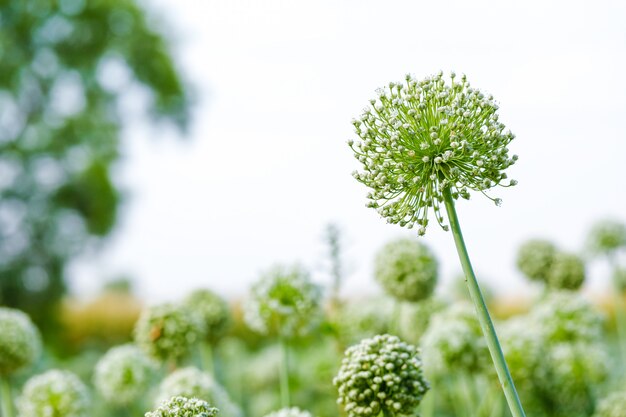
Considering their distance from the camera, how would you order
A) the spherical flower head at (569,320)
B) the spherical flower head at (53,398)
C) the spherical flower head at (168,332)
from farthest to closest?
the spherical flower head at (569,320) < the spherical flower head at (168,332) < the spherical flower head at (53,398)

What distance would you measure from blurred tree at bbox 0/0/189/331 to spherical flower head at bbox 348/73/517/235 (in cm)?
1543

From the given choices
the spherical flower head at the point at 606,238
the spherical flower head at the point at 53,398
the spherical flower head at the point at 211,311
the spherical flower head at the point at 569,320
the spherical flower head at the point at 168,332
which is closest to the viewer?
the spherical flower head at the point at 53,398

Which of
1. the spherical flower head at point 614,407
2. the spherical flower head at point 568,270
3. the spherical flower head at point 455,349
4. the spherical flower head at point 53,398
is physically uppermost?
the spherical flower head at point 568,270

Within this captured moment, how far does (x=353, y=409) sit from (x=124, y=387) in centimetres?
153

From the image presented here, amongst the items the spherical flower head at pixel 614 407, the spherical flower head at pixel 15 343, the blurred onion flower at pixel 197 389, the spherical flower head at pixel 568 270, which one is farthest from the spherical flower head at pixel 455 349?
the spherical flower head at pixel 15 343

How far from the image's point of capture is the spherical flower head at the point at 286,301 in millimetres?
2697

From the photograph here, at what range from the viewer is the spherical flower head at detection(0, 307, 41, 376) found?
282 centimetres

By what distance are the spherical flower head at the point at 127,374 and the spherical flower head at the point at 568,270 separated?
2151mm

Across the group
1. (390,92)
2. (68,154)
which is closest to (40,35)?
(68,154)

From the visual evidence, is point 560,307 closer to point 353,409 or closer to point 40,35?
point 353,409

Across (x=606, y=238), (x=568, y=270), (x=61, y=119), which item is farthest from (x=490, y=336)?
(x=61, y=119)

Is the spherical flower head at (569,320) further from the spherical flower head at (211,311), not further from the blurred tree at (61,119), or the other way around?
the blurred tree at (61,119)

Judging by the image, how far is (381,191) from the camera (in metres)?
1.61

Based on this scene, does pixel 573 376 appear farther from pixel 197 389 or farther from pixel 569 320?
pixel 197 389
